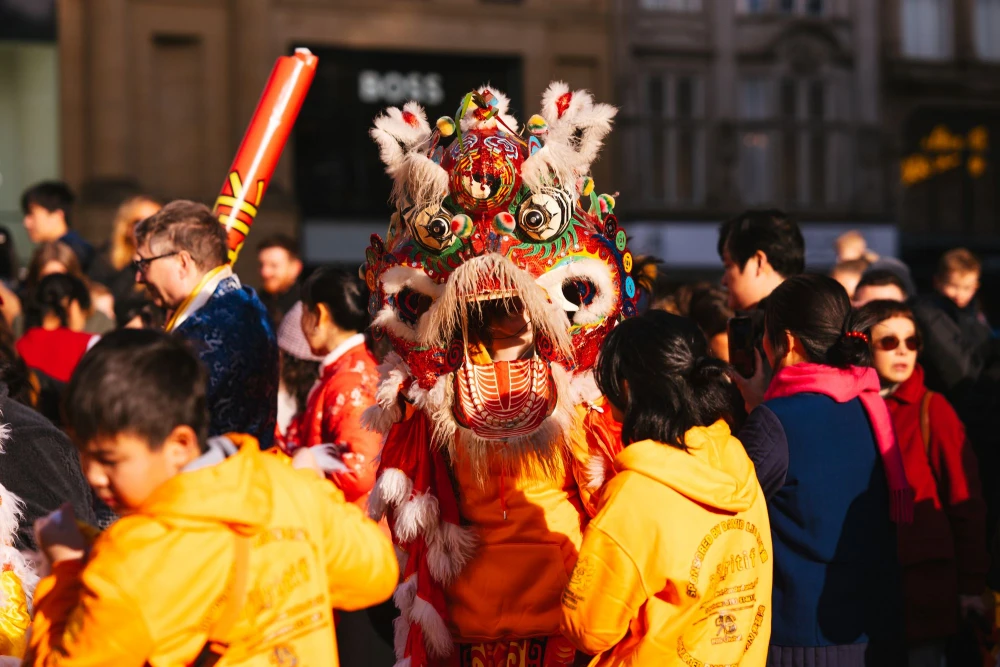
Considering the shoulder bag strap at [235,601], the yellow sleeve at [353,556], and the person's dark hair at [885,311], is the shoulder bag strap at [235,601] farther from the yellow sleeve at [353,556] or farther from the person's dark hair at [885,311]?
the person's dark hair at [885,311]

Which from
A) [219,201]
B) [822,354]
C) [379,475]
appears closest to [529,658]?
[379,475]

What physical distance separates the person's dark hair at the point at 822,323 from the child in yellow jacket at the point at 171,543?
67.0 inches

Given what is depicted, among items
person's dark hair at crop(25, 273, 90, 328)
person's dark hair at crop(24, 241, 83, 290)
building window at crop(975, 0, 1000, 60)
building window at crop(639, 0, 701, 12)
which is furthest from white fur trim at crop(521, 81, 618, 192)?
building window at crop(975, 0, 1000, 60)

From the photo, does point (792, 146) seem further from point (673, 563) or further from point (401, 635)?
point (673, 563)

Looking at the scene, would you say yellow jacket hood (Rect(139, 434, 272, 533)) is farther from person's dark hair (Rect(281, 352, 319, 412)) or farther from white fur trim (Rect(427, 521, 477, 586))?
person's dark hair (Rect(281, 352, 319, 412))

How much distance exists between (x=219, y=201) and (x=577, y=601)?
2.22 meters

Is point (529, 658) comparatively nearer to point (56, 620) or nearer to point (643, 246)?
point (56, 620)

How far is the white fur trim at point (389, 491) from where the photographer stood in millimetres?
3508

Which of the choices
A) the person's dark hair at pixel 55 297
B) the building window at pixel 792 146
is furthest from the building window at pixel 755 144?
the person's dark hair at pixel 55 297

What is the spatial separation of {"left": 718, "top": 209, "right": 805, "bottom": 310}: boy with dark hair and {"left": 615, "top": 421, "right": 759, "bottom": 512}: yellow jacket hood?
1.61 m

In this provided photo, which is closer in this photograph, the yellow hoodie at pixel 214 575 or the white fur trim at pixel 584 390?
the yellow hoodie at pixel 214 575

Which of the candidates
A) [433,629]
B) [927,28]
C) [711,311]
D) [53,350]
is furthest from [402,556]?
[927,28]

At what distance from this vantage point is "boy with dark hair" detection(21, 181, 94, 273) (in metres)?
7.50

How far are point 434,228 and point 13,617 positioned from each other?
1.49 meters
